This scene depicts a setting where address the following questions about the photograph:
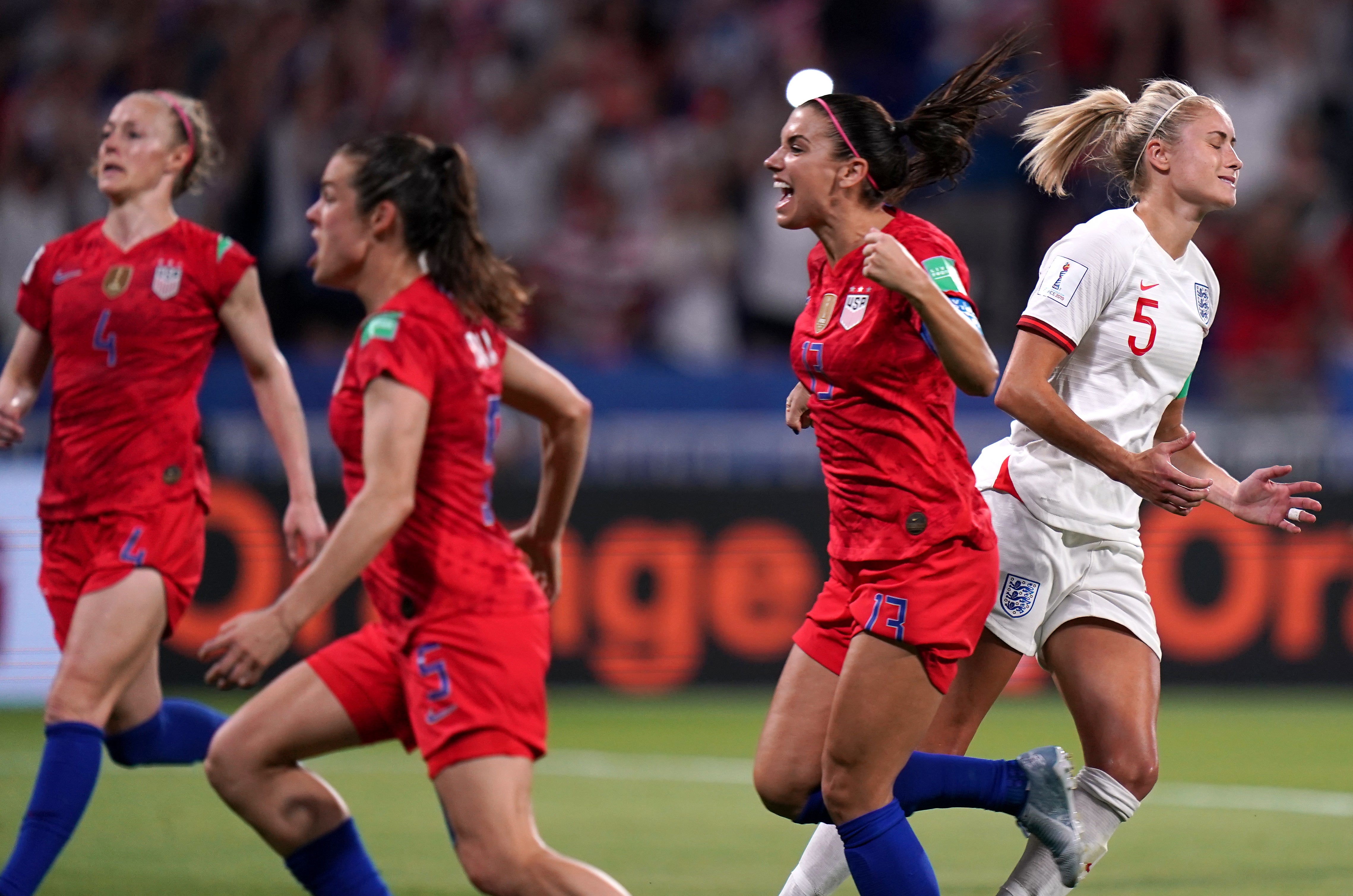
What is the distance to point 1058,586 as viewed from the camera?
183 inches

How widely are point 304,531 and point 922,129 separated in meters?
2.09

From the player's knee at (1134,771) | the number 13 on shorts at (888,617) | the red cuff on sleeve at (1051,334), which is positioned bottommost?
the player's knee at (1134,771)

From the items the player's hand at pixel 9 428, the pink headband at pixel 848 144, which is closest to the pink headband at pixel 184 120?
the player's hand at pixel 9 428

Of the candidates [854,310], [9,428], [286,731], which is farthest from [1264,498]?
[9,428]

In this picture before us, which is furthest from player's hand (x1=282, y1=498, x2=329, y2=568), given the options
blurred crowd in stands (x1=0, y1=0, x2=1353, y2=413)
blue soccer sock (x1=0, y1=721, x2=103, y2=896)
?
blurred crowd in stands (x1=0, y1=0, x2=1353, y2=413)

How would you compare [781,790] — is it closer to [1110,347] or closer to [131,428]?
[1110,347]

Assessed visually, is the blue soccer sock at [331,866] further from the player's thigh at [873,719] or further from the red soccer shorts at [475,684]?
the player's thigh at [873,719]

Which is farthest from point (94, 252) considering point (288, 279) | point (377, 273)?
point (288, 279)

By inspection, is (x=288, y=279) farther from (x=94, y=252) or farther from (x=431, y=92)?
(x=94, y=252)

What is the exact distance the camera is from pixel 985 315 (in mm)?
12039

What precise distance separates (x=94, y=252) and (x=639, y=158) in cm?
774

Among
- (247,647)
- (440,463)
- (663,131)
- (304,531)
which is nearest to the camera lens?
(247,647)

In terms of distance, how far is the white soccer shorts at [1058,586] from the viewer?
4.64 m

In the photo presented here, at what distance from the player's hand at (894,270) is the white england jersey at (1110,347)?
64 cm
